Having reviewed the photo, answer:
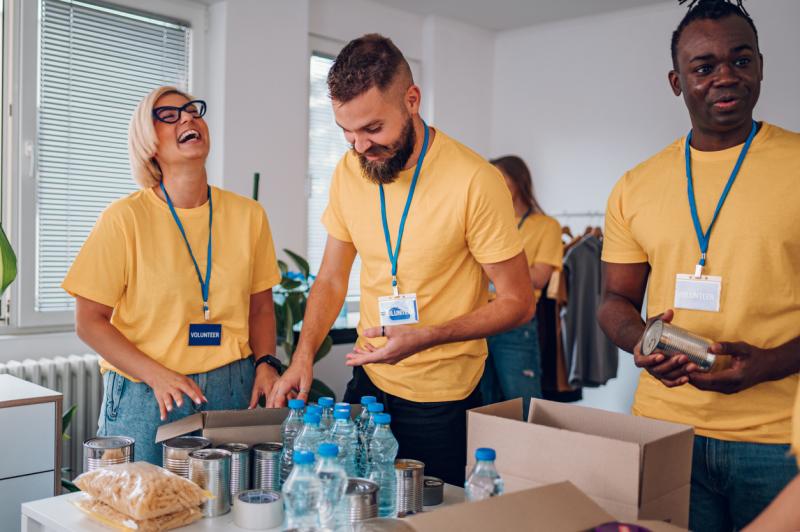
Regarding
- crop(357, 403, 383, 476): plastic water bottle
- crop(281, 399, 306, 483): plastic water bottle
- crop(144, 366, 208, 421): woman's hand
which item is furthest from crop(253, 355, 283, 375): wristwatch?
crop(357, 403, 383, 476): plastic water bottle

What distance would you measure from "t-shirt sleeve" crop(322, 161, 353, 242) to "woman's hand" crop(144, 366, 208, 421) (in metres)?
0.58

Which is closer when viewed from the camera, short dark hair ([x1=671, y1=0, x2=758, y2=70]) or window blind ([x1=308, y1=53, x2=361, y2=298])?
short dark hair ([x1=671, y1=0, x2=758, y2=70])

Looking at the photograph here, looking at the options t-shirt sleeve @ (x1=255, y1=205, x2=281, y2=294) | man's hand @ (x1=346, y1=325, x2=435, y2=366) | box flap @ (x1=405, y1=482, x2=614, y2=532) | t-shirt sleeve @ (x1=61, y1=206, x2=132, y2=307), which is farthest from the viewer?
t-shirt sleeve @ (x1=255, y1=205, x2=281, y2=294)

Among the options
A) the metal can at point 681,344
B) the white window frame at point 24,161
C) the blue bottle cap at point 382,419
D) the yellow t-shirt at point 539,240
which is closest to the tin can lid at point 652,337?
the metal can at point 681,344

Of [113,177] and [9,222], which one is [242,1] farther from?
[9,222]

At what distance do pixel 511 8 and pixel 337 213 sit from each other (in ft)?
12.4

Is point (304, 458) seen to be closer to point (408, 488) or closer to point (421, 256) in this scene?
point (408, 488)

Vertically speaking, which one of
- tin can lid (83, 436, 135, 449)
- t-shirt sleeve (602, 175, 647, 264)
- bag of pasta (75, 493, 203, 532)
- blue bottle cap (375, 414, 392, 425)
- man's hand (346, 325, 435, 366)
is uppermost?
t-shirt sleeve (602, 175, 647, 264)

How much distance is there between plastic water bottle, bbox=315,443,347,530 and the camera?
131 cm

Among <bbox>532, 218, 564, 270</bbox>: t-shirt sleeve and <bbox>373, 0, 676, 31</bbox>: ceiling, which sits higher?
<bbox>373, 0, 676, 31</bbox>: ceiling

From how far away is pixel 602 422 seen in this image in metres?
1.48

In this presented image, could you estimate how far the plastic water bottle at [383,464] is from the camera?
153 cm

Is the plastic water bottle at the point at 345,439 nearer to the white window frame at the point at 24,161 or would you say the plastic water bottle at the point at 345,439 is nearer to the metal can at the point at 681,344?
the metal can at the point at 681,344

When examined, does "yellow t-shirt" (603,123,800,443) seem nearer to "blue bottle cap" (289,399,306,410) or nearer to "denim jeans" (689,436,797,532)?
"denim jeans" (689,436,797,532)
